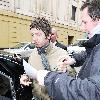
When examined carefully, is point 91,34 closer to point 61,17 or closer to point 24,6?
point 24,6

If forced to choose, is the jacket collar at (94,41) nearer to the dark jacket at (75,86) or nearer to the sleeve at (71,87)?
the dark jacket at (75,86)

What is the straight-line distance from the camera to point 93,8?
256 centimetres

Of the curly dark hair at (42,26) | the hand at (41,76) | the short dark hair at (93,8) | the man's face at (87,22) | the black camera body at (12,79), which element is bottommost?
the black camera body at (12,79)

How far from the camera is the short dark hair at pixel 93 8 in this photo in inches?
98.9

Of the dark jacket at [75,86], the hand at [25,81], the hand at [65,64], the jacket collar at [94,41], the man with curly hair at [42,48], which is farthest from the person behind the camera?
the man with curly hair at [42,48]

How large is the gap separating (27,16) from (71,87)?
24.9 meters

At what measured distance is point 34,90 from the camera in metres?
3.50

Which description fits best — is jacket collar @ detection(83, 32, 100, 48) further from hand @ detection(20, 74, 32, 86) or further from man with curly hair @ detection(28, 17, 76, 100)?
man with curly hair @ detection(28, 17, 76, 100)

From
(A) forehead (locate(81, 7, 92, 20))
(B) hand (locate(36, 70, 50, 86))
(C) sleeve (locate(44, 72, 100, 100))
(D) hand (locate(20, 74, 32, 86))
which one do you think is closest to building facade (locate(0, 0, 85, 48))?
(D) hand (locate(20, 74, 32, 86))

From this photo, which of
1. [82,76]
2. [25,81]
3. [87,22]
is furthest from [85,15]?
[25,81]

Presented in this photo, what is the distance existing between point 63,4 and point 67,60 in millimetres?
32771

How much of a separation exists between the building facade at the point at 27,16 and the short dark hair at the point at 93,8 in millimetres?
18378

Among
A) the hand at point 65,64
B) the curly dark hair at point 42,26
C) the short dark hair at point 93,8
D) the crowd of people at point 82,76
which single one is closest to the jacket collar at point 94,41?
the crowd of people at point 82,76

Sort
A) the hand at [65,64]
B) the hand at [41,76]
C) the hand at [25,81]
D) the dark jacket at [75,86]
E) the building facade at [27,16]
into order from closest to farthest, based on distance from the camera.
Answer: the dark jacket at [75,86]
the hand at [41,76]
the hand at [65,64]
the hand at [25,81]
the building facade at [27,16]
